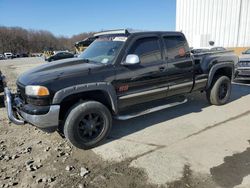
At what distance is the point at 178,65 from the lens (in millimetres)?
5719

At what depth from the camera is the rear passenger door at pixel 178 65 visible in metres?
5.59

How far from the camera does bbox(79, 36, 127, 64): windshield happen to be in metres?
4.96

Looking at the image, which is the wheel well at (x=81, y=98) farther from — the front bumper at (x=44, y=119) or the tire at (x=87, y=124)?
the front bumper at (x=44, y=119)

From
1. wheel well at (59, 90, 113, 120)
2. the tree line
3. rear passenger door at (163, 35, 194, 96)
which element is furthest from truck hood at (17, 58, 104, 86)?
the tree line

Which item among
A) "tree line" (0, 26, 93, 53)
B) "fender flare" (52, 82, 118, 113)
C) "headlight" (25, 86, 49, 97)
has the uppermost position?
"headlight" (25, 86, 49, 97)

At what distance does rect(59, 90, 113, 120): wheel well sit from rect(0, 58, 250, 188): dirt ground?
0.66 m

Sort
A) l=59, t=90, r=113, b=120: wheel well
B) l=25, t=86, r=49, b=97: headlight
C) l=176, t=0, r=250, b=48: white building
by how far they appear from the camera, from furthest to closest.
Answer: l=176, t=0, r=250, b=48: white building < l=59, t=90, r=113, b=120: wheel well < l=25, t=86, r=49, b=97: headlight

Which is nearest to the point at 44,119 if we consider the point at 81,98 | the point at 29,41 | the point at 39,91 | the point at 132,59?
the point at 39,91

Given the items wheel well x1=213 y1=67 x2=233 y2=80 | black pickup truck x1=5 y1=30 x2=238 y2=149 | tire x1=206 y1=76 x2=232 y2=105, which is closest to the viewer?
black pickup truck x1=5 y1=30 x2=238 y2=149

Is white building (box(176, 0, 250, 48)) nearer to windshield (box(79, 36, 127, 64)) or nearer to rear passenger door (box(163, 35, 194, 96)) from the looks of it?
rear passenger door (box(163, 35, 194, 96))

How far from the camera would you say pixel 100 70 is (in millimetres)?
4582

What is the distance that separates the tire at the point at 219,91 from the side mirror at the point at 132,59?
296cm

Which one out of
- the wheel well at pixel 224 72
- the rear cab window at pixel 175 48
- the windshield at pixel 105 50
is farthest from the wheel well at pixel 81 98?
the wheel well at pixel 224 72

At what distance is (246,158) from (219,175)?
756mm
